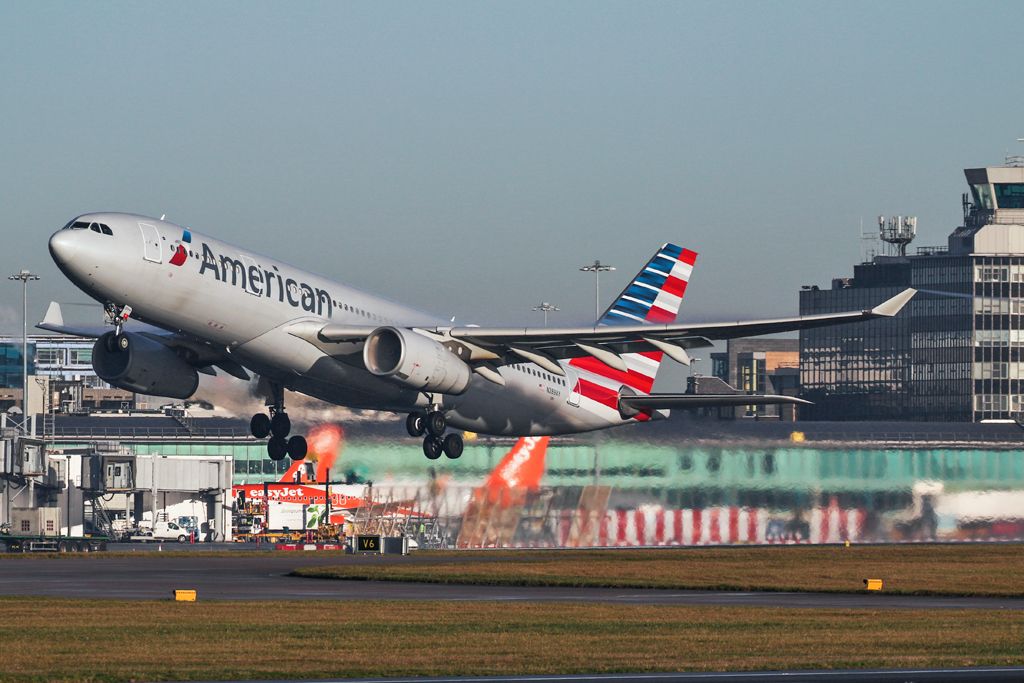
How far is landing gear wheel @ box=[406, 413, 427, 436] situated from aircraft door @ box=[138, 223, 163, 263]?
11.7 m

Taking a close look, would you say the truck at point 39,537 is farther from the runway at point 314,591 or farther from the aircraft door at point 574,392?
the aircraft door at point 574,392

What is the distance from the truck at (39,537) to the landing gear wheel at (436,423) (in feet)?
101

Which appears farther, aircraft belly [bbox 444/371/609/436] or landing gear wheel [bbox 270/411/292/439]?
landing gear wheel [bbox 270/411/292/439]

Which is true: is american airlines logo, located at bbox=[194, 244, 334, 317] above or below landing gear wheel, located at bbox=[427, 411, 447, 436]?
above

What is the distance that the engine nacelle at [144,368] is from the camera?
174ft

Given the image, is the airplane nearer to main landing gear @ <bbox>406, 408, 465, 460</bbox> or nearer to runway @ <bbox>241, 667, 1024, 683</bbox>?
main landing gear @ <bbox>406, 408, 465, 460</bbox>

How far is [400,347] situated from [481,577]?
1056cm

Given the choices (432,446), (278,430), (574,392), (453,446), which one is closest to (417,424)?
(432,446)

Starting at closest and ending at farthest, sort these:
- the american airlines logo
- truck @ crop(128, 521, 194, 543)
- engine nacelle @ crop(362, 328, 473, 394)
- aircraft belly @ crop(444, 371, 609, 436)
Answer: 1. the american airlines logo
2. engine nacelle @ crop(362, 328, 473, 394)
3. aircraft belly @ crop(444, 371, 609, 436)
4. truck @ crop(128, 521, 194, 543)

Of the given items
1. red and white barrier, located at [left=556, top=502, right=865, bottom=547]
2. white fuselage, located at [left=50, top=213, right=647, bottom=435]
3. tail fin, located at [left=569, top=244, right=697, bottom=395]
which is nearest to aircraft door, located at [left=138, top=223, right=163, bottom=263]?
white fuselage, located at [left=50, top=213, right=647, bottom=435]

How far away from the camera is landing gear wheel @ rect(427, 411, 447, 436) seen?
55.2 m

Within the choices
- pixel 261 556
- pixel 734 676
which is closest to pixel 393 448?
pixel 261 556

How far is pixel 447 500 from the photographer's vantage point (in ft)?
246

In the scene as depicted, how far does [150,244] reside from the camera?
1828 inches
